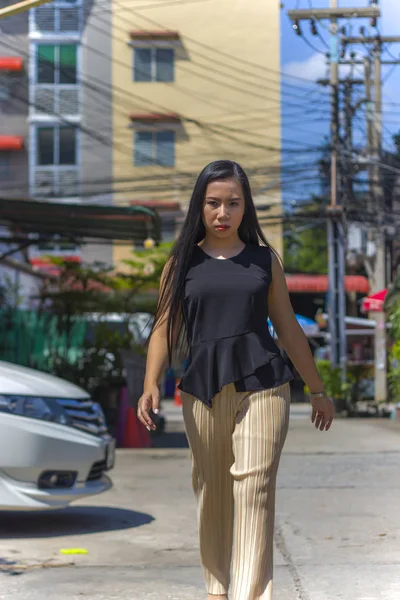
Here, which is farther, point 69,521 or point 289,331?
point 69,521

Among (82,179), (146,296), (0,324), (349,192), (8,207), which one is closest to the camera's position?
(8,207)

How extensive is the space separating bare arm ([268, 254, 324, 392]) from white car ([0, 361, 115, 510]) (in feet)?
10.8

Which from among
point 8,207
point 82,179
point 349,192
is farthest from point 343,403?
point 82,179

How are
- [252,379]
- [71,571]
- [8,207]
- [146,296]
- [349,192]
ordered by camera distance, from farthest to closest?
[349,192] → [146,296] → [8,207] → [71,571] → [252,379]

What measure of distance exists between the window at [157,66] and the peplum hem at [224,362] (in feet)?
126

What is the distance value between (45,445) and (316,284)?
33056 millimetres

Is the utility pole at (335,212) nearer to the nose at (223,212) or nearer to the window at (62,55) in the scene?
the window at (62,55)

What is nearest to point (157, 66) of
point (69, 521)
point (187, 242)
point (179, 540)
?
point (69, 521)

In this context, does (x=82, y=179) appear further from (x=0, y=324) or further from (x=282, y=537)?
(x=282, y=537)

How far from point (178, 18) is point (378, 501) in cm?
3448

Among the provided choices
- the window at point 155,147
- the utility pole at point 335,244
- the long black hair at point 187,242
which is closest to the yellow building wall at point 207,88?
the window at point 155,147

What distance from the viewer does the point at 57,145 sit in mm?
41406

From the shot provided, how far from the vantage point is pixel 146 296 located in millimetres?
18406

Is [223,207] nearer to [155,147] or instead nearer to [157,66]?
[155,147]
